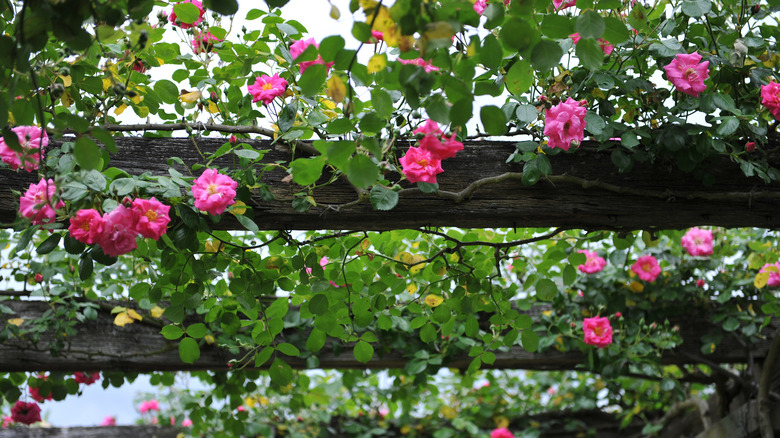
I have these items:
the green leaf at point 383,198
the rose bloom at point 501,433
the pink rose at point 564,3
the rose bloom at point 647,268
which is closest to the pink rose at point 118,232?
the green leaf at point 383,198

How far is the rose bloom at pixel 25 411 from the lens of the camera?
8.86ft

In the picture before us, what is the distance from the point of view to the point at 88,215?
1127mm

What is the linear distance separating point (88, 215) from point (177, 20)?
599 millimetres

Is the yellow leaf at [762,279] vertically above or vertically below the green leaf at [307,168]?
below

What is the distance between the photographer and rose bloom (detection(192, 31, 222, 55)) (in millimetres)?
1531

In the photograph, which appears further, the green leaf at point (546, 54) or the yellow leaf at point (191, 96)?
the yellow leaf at point (191, 96)

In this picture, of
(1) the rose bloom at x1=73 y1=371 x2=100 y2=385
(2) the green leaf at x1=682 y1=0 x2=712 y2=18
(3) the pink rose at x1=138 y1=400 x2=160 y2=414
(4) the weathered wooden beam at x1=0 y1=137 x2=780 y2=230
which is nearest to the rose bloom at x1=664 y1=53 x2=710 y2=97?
(2) the green leaf at x1=682 y1=0 x2=712 y2=18

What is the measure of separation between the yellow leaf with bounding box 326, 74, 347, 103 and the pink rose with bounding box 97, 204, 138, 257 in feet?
1.31

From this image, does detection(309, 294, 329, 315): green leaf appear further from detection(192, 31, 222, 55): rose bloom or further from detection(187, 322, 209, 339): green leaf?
detection(192, 31, 222, 55): rose bloom

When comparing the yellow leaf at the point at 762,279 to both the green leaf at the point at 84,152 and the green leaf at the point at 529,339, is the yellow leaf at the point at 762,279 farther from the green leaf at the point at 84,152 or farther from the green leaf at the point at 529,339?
the green leaf at the point at 84,152

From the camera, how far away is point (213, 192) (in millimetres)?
1239

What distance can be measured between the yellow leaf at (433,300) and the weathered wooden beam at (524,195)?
13.2 inches

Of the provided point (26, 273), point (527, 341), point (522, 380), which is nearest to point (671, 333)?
point (527, 341)

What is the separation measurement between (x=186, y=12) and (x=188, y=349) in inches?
29.2
